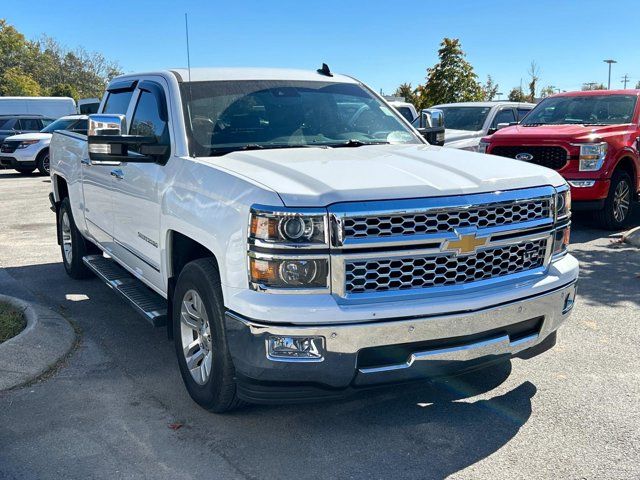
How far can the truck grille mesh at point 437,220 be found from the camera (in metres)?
3.18

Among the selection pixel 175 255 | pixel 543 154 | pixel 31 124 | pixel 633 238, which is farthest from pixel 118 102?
pixel 31 124

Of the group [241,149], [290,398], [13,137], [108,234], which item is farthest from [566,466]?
[13,137]

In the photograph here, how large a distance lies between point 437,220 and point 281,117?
1.83m

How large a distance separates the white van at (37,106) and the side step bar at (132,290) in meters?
23.1

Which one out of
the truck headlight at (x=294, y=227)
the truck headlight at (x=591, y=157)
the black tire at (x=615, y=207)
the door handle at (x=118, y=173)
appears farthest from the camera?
the black tire at (x=615, y=207)

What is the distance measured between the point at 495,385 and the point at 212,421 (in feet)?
5.79

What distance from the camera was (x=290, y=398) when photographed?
3316 mm

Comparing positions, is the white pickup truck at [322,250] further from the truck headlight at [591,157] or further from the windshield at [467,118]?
the windshield at [467,118]

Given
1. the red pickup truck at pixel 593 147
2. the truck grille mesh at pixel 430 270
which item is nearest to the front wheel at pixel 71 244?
the truck grille mesh at pixel 430 270

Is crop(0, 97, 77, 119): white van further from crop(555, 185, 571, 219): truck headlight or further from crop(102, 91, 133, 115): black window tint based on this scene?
crop(555, 185, 571, 219): truck headlight

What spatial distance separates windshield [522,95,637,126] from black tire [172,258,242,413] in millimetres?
7908

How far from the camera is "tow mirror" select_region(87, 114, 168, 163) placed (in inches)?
171

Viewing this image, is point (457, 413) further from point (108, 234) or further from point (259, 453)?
point (108, 234)

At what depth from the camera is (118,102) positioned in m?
5.86
